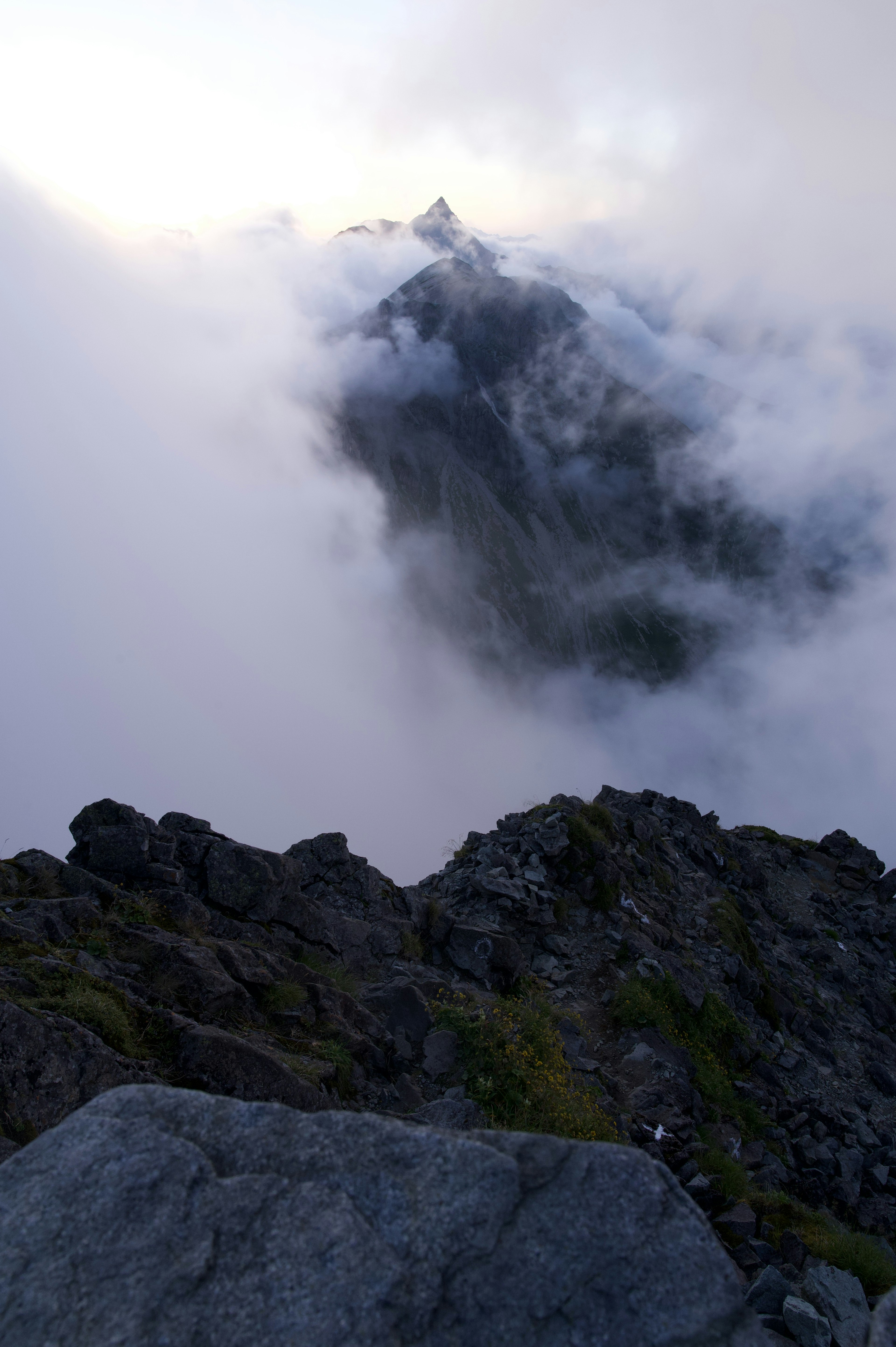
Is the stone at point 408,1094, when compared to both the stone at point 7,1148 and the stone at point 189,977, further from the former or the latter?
the stone at point 7,1148

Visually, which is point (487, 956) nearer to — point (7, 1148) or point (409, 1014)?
point (409, 1014)

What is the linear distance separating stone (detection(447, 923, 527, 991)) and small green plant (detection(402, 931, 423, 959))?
105 centimetres

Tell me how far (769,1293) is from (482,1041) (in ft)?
19.0

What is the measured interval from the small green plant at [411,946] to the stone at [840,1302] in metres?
10.4

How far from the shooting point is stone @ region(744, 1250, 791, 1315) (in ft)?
28.5

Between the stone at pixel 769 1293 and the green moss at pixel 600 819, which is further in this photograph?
the green moss at pixel 600 819

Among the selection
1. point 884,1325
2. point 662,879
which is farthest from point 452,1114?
point 662,879

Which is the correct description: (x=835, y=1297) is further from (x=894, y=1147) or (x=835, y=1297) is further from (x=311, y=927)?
(x=894, y=1147)

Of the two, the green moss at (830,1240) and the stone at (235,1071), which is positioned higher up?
the green moss at (830,1240)

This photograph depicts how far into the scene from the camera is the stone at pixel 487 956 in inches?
722

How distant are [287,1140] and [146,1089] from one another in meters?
1.12

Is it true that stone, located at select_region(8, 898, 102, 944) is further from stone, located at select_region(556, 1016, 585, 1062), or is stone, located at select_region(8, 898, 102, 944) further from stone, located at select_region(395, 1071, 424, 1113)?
stone, located at select_region(556, 1016, 585, 1062)

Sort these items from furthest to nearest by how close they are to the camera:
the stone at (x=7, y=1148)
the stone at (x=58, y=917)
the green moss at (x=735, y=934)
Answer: the green moss at (x=735, y=934)
the stone at (x=58, y=917)
the stone at (x=7, y=1148)

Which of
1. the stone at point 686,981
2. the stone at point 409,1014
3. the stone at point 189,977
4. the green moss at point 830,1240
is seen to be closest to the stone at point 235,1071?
the stone at point 189,977
